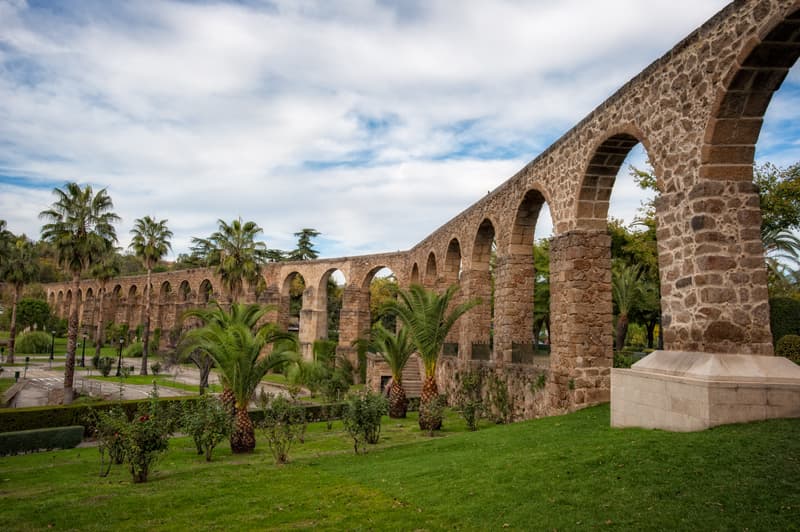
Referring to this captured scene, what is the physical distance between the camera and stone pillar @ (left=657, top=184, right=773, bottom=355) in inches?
251

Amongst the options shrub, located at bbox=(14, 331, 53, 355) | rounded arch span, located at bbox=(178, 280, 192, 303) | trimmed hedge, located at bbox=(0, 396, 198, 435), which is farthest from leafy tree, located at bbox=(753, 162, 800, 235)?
shrub, located at bbox=(14, 331, 53, 355)

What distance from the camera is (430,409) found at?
12695 mm

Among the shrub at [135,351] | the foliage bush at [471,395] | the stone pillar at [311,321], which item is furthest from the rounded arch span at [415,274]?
the shrub at [135,351]

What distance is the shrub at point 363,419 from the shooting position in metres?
10.7

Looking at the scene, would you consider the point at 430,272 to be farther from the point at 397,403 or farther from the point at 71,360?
the point at 71,360

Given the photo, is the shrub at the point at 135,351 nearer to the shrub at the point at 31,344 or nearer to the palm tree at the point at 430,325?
the shrub at the point at 31,344

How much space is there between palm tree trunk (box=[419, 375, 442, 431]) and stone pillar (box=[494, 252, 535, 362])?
2.00 meters

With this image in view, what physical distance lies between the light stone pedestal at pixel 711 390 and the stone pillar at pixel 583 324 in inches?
119

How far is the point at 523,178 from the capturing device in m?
13.3

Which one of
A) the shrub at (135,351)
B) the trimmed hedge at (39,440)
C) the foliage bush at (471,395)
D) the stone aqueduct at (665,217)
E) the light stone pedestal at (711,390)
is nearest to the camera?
the light stone pedestal at (711,390)

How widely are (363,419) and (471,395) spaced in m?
5.34

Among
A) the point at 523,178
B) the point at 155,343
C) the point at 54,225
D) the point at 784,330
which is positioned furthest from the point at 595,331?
the point at 155,343

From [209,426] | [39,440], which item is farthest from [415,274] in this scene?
[39,440]

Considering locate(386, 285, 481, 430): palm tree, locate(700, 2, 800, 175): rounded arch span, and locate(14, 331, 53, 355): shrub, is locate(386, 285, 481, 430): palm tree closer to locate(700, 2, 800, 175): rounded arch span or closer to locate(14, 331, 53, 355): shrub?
locate(700, 2, 800, 175): rounded arch span
